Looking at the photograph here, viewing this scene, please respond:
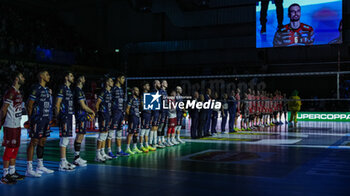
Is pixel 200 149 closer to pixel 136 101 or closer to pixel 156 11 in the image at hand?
pixel 136 101

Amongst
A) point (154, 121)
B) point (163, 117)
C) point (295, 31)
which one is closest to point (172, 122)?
point (163, 117)

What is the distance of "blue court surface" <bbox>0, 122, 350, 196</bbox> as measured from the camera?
511cm

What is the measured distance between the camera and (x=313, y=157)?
814 centimetres

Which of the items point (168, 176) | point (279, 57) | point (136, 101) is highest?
point (279, 57)

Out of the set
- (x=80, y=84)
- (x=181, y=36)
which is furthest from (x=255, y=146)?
(x=181, y=36)

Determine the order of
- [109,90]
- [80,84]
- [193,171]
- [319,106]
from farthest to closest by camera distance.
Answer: [319,106] → [109,90] → [80,84] → [193,171]

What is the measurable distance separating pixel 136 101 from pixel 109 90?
42.9 inches

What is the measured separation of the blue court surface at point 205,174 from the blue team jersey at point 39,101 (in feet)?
3.50

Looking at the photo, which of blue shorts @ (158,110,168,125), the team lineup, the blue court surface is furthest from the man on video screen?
blue shorts @ (158,110,168,125)

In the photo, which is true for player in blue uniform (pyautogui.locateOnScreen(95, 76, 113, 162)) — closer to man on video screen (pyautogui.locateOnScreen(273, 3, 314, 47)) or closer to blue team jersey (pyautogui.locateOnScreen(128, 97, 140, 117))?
Answer: blue team jersey (pyautogui.locateOnScreen(128, 97, 140, 117))

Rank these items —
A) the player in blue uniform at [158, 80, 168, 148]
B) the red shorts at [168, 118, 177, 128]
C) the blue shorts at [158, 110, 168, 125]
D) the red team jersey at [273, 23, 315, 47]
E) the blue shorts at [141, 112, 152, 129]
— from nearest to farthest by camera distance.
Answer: the blue shorts at [141, 112, 152, 129], the player in blue uniform at [158, 80, 168, 148], the blue shorts at [158, 110, 168, 125], the red shorts at [168, 118, 177, 128], the red team jersey at [273, 23, 315, 47]

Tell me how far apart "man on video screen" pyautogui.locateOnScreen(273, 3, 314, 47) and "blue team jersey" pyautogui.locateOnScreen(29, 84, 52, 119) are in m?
15.7

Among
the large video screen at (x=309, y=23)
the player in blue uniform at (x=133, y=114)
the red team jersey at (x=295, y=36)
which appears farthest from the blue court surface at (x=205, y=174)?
the large video screen at (x=309, y=23)

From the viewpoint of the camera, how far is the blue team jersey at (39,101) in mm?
6094
